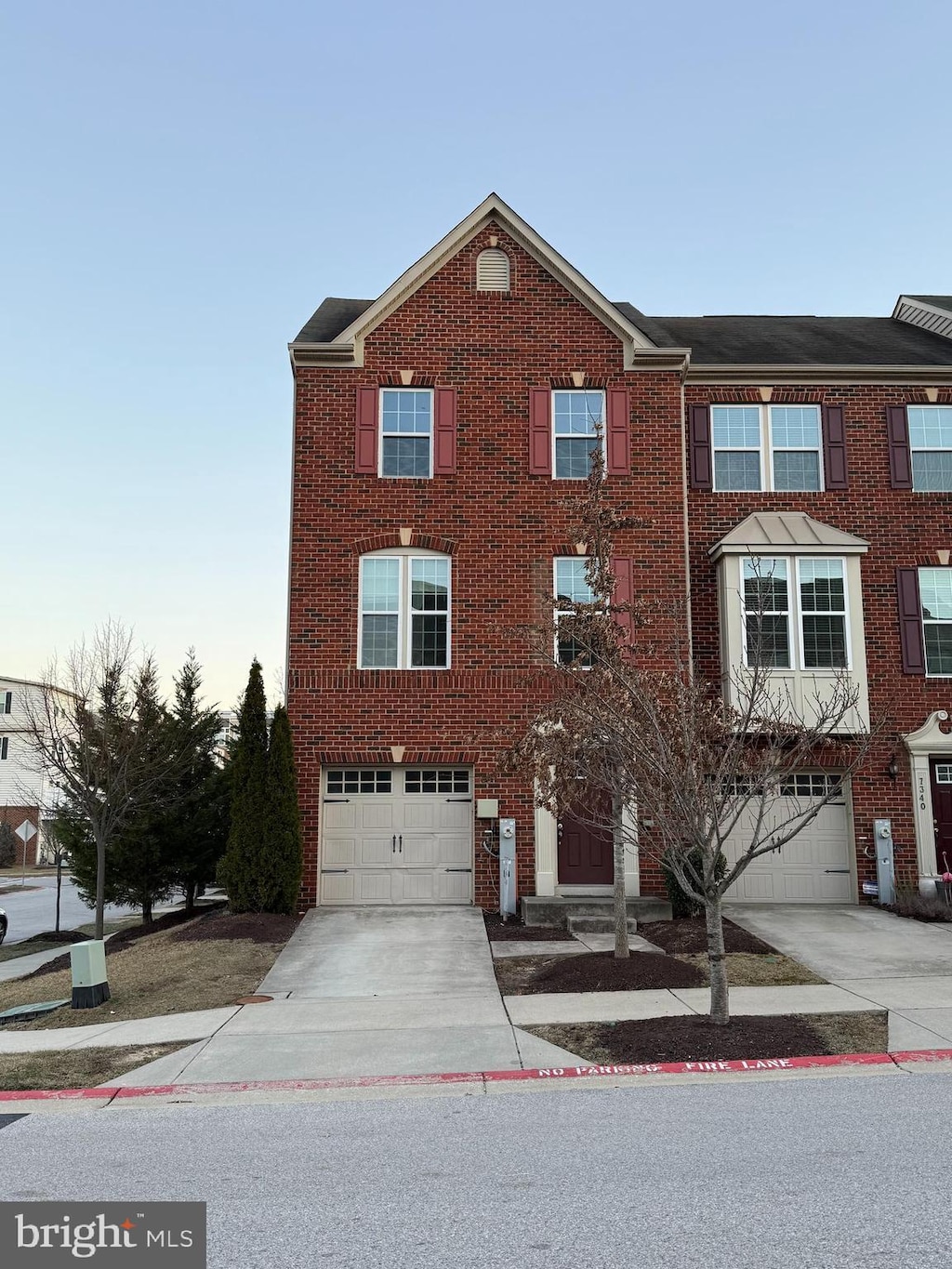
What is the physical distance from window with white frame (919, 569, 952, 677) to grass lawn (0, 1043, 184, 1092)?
573 inches

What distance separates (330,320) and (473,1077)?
1557 centimetres

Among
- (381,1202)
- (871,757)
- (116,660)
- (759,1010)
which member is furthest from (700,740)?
(116,660)

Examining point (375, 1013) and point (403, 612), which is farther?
point (403, 612)

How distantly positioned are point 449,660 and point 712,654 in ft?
16.0

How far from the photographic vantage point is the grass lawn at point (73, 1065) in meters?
8.21

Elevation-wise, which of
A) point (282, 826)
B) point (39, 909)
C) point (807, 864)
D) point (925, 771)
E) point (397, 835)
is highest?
point (925, 771)

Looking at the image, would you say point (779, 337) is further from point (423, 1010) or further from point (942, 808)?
point (423, 1010)

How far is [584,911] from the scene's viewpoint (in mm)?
15586

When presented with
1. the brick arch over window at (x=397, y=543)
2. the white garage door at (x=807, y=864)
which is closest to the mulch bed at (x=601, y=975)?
the white garage door at (x=807, y=864)

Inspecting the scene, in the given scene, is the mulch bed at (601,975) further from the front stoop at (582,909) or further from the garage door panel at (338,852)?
the garage door panel at (338,852)

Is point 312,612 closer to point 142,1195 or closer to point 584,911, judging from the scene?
point 584,911

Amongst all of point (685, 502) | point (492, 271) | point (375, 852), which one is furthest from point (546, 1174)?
point (492, 271)

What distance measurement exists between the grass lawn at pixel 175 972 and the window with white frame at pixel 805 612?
948cm

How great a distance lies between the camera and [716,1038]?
8766mm
